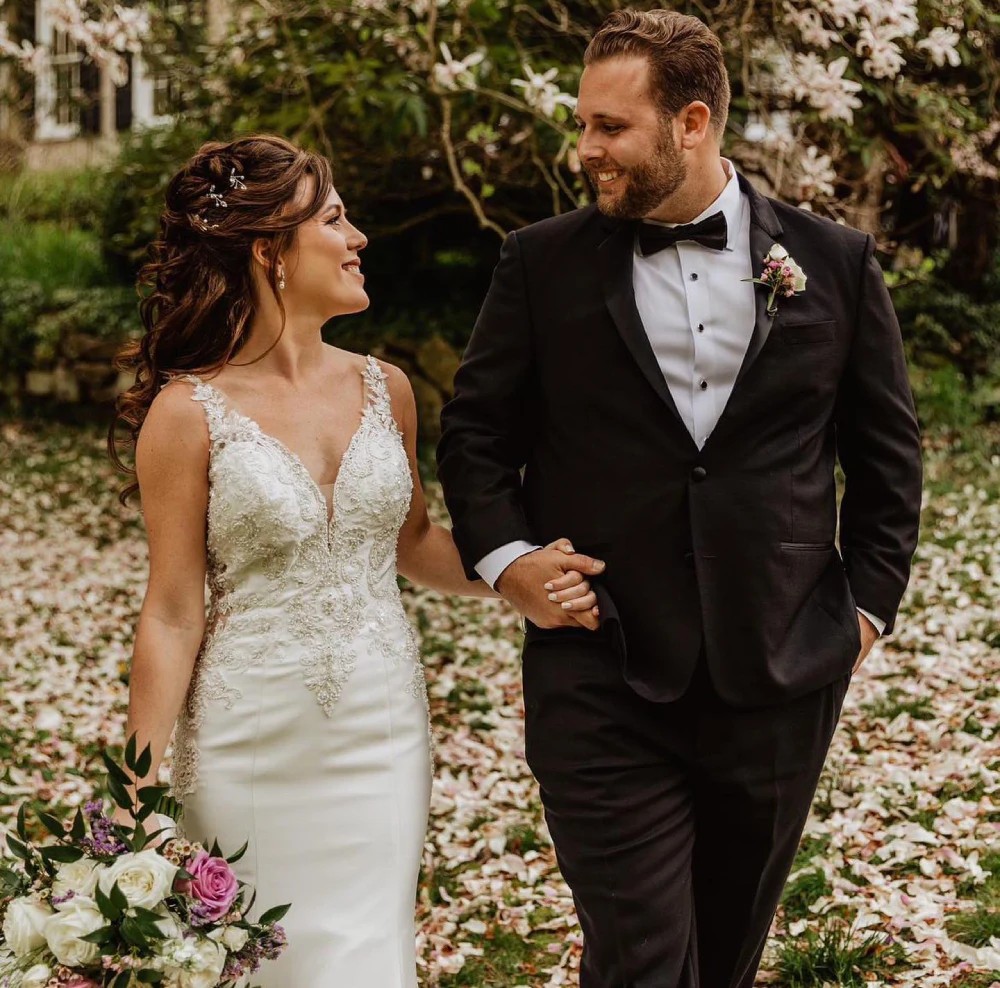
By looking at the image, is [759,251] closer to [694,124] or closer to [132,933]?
[694,124]

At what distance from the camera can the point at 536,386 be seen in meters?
2.75

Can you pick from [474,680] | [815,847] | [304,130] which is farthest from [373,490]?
[304,130]

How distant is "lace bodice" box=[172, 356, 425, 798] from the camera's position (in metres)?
2.72

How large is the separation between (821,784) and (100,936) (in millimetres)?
3312

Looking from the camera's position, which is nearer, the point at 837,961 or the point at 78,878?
the point at 78,878

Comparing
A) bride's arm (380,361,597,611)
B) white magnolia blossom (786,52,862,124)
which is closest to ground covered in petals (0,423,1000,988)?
bride's arm (380,361,597,611)

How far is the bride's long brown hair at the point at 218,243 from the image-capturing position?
9.18 ft

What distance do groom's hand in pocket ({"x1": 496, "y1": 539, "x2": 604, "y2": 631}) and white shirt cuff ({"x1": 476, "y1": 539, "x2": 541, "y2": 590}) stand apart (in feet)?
0.04

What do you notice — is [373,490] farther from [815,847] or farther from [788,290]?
[815,847]

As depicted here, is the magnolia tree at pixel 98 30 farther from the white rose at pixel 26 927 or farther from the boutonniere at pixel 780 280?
the white rose at pixel 26 927

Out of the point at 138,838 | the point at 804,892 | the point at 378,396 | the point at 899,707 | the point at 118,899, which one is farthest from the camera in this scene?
the point at 899,707

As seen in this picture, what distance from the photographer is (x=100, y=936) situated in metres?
2.05

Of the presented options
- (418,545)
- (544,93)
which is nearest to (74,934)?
(418,545)

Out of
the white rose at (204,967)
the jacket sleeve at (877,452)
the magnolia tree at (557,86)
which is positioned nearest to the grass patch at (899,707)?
the magnolia tree at (557,86)
